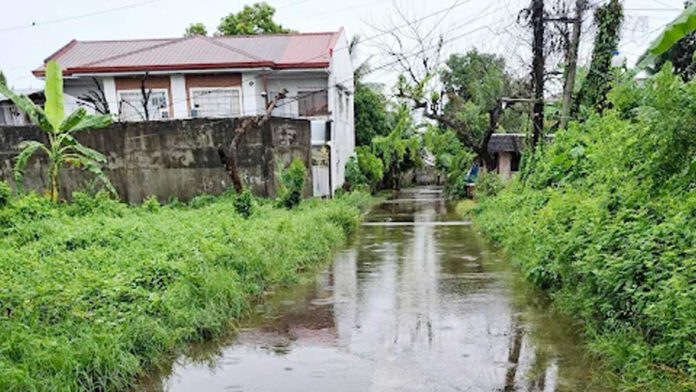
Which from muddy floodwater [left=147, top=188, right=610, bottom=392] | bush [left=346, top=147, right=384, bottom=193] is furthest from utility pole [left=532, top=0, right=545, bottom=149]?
bush [left=346, top=147, right=384, bottom=193]

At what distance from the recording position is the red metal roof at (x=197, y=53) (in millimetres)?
19328

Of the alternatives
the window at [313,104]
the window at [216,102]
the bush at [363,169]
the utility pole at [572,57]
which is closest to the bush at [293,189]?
the window at [313,104]

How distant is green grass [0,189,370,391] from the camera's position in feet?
13.9

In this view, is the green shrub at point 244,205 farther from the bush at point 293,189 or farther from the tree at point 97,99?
the tree at point 97,99

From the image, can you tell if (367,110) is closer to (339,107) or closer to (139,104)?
(339,107)

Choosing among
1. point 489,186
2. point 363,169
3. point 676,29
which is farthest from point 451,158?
point 676,29

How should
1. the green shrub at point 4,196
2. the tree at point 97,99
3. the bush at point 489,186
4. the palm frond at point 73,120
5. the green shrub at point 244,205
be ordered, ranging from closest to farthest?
1. the green shrub at point 4,196
2. the green shrub at point 244,205
3. the palm frond at point 73,120
4. the bush at point 489,186
5. the tree at point 97,99

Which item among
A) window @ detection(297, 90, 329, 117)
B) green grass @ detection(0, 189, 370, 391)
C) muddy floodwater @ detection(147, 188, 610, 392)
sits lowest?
muddy floodwater @ detection(147, 188, 610, 392)

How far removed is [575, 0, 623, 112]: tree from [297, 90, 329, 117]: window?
9185mm

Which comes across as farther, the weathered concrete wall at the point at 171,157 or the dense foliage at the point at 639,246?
the weathered concrete wall at the point at 171,157

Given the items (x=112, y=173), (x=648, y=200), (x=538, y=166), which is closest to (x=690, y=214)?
(x=648, y=200)

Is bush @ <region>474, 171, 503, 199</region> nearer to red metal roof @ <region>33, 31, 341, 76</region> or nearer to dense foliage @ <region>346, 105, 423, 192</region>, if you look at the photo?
dense foliage @ <region>346, 105, 423, 192</region>

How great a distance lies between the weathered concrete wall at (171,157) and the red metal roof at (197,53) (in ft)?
14.2

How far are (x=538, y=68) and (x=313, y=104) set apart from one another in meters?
9.02
